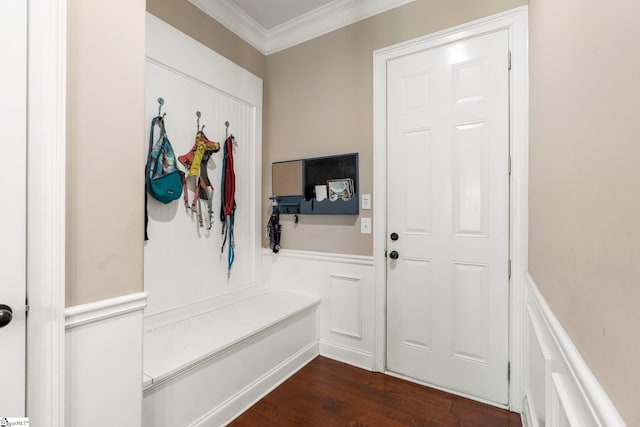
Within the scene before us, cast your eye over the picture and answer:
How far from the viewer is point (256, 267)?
2.82m

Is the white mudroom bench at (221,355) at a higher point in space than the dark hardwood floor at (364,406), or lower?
higher

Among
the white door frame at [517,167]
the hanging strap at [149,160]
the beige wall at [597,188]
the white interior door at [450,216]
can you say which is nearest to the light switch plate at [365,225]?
the white interior door at [450,216]

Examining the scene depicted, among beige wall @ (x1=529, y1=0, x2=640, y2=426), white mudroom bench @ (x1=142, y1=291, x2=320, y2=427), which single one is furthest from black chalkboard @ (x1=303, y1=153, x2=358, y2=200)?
beige wall @ (x1=529, y1=0, x2=640, y2=426)

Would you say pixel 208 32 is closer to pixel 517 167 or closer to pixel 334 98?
pixel 334 98

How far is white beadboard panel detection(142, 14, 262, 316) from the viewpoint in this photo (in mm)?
2043

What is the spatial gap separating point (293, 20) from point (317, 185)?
147 cm

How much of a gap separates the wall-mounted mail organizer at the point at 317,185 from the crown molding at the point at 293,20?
1097 mm

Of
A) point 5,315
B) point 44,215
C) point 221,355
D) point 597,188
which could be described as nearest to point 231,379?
point 221,355

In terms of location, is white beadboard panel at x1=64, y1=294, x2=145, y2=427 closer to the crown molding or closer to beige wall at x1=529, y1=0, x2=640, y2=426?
beige wall at x1=529, y1=0, x2=640, y2=426

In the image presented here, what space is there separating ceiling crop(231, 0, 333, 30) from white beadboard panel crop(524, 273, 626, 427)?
256cm

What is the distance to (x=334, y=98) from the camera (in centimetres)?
253

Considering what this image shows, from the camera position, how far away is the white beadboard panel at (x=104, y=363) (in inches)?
39.4

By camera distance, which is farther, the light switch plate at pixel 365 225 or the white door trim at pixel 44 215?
the light switch plate at pixel 365 225

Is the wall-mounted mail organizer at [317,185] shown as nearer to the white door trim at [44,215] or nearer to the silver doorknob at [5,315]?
the white door trim at [44,215]
